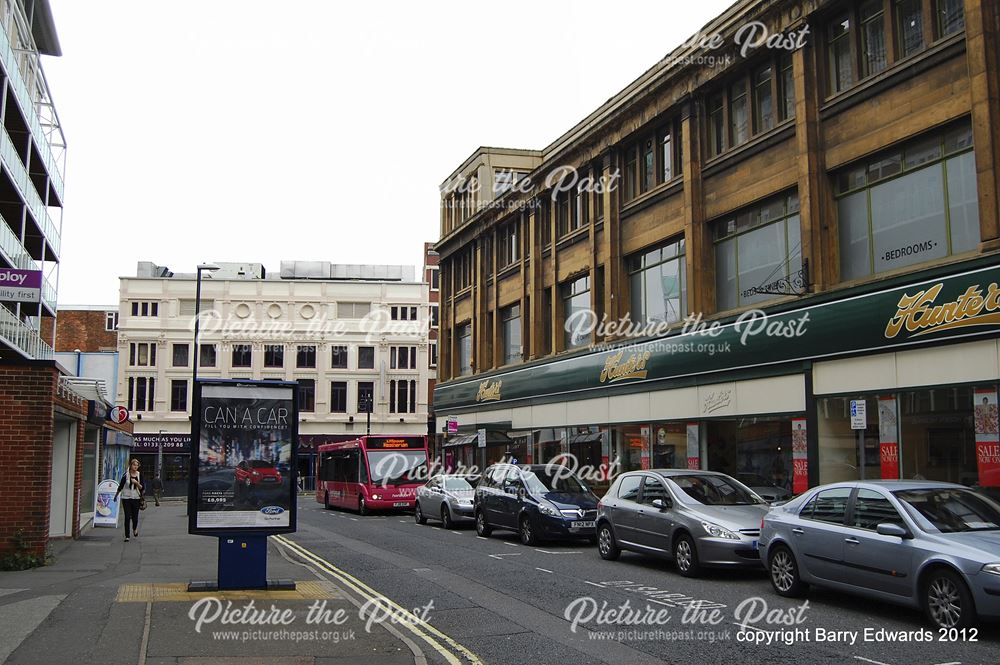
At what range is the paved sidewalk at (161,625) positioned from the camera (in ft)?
26.3

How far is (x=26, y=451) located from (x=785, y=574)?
37.0 ft

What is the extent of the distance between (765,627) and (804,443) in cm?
1099

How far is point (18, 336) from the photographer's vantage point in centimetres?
3014

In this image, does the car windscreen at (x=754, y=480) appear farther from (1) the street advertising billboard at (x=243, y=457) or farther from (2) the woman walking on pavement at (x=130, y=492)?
(2) the woman walking on pavement at (x=130, y=492)

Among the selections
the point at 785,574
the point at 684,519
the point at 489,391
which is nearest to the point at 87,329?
the point at 489,391

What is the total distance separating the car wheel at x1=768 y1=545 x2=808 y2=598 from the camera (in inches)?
453

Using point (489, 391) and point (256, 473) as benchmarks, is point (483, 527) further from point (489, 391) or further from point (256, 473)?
point (489, 391)

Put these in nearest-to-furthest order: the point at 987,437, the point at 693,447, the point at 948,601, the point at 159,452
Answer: the point at 948,601 < the point at 987,437 < the point at 693,447 < the point at 159,452

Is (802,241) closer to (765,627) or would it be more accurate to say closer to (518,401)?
(765,627)

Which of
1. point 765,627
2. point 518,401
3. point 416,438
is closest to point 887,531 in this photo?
point 765,627

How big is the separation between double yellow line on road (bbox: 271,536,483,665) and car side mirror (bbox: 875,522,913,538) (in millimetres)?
4657

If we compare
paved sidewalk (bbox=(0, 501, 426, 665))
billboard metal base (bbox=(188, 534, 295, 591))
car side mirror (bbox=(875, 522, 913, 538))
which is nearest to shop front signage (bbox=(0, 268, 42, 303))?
paved sidewalk (bbox=(0, 501, 426, 665))

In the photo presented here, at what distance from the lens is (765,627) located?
9.88 metres

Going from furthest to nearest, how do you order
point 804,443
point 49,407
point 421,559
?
point 804,443
point 421,559
point 49,407
